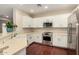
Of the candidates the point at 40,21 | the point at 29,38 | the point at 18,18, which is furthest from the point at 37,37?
the point at 18,18

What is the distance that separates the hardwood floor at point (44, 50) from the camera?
4.81 feet

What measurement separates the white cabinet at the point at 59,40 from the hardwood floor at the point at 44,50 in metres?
0.05

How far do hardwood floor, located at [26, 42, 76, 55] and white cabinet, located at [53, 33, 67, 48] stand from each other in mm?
50

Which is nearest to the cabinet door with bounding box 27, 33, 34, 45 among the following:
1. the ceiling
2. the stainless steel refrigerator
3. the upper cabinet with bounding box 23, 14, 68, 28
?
the upper cabinet with bounding box 23, 14, 68, 28

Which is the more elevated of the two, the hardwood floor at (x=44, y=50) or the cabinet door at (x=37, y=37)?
the cabinet door at (x=37, y=37)

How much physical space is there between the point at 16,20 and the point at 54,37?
20.7 inches

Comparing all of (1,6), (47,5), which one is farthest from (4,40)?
(47,5)

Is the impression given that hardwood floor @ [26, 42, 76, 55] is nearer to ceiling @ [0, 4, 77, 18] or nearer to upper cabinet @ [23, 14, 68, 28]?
upper cabinet @ [23, 14, 68, 28]

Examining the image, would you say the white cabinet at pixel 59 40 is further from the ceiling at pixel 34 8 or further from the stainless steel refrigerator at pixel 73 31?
the ceiling at pixel 34 8

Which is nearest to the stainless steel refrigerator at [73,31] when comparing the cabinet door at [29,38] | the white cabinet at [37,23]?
the white cabinet at [37,23]

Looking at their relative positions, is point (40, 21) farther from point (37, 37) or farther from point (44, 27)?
point (37, 37)

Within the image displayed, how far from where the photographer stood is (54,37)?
1521 mm
